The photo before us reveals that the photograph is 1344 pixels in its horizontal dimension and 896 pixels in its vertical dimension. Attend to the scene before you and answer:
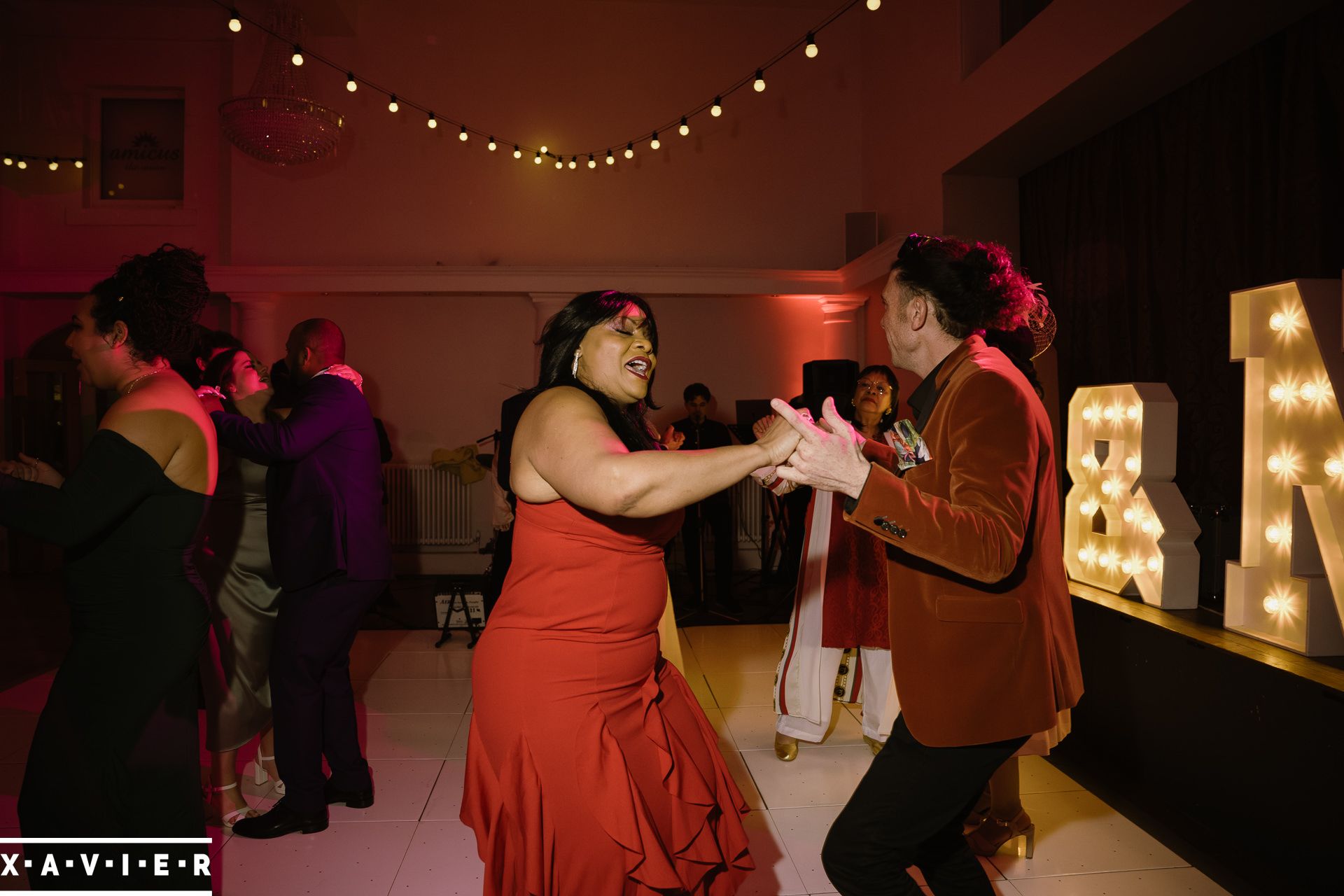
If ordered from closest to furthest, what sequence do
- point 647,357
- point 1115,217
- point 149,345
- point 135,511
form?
point 647,357 → point 135,511 → point 149,345 → point 1115,217

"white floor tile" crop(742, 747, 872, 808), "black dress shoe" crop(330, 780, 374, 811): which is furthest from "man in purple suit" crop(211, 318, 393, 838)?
"white floor tile" crop(742, 747, 872, 808)

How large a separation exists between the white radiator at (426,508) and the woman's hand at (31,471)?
235 inches

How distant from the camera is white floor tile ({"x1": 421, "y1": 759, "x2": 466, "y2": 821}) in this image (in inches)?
111

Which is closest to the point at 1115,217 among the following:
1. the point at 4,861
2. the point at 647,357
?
the point at 647,357

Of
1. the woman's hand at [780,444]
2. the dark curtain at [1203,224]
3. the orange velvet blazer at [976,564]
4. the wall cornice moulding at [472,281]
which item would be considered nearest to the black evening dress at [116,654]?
the woman's hand at [780,444]

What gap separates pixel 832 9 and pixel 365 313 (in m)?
5.39

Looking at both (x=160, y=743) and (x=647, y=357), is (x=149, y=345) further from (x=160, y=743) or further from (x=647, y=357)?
(x=647, y=357)

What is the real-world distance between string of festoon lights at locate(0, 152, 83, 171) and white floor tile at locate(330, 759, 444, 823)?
7.20 m

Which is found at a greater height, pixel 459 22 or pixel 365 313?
pixel 459 22

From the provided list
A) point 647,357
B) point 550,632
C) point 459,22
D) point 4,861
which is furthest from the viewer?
point 459,22

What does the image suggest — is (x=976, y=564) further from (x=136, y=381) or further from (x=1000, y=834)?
(x=136, y=381)

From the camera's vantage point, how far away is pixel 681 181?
781 cm

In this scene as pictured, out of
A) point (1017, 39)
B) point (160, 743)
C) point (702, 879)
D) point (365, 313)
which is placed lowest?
point (702, 879)

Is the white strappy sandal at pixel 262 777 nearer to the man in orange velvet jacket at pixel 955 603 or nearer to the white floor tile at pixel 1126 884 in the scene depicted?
the man in orange velvet jacket at pixel 955 603
